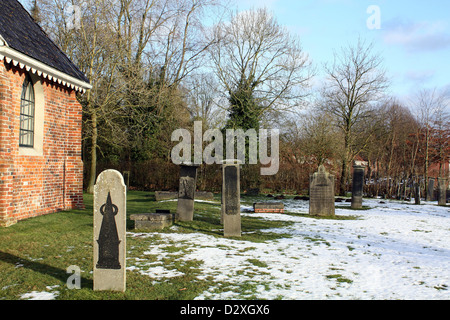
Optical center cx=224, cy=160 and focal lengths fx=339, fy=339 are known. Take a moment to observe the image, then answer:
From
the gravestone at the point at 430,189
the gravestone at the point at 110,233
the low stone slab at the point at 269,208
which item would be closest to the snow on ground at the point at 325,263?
the gravestone at the point at 110,233

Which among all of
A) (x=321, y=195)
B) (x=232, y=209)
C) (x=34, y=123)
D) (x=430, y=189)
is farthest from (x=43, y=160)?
(x=430, y=189)

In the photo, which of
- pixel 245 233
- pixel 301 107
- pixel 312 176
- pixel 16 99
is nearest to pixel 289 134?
pixel 301 107

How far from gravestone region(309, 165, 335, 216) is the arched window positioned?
9.85 m

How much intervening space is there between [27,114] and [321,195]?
10.6m

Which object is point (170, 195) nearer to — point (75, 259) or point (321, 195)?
point (321, 195)

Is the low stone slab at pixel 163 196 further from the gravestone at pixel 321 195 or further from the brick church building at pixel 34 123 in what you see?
the gravestone at pixel 321 195

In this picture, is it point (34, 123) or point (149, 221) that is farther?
point (34, 123)

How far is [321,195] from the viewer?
1341cm

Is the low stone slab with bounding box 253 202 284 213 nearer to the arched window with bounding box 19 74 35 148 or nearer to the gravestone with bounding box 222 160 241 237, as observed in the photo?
the gravestone with bounding box 222 160 241 237

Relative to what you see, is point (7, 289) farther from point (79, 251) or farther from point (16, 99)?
point (16, 99)

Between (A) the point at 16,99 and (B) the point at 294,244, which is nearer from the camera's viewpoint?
(B) the point at 294,244

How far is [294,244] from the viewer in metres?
8.05

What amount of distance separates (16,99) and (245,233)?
281 inches
